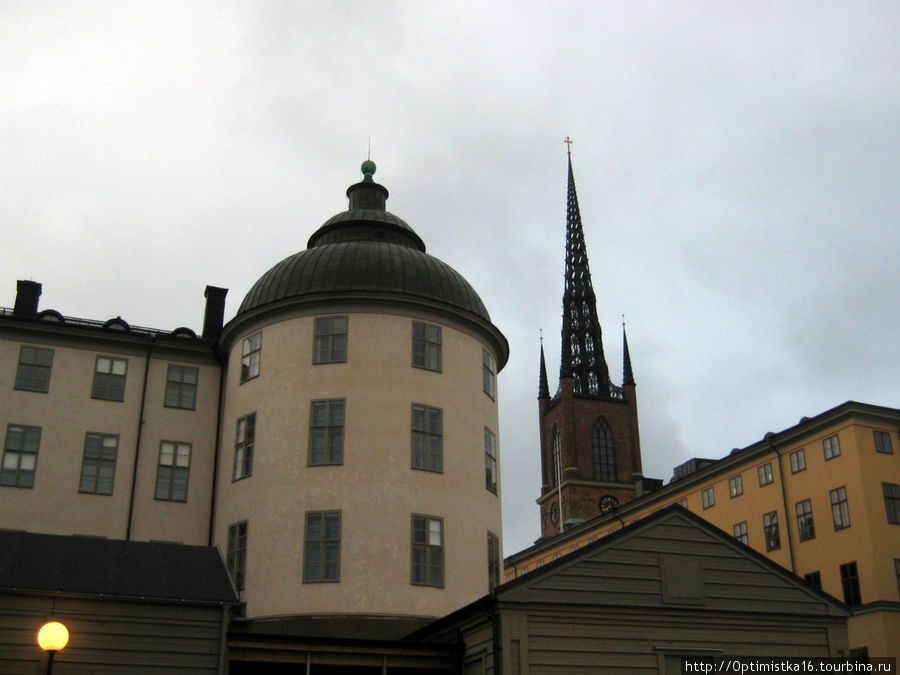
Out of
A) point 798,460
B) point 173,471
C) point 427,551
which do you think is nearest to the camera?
point 427,551

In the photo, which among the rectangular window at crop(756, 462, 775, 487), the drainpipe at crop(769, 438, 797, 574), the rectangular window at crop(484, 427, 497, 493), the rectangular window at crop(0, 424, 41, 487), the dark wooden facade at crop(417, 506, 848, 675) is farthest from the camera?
the rectangular window at crop(756, 462, 775, 487)

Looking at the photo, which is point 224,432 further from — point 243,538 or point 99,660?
point 99,660

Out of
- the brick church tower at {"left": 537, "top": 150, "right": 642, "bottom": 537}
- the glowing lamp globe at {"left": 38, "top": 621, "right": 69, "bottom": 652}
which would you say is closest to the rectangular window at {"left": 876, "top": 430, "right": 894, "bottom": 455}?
the glowing lamp globe at {"left": 38, "top": 621, "right": 69, "bottom": 652}

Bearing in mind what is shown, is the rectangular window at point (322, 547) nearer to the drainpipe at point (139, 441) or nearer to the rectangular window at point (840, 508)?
the drainpipe at point (139, 441)

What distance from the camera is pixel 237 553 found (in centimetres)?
3222

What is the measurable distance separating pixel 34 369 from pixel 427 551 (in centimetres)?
1532

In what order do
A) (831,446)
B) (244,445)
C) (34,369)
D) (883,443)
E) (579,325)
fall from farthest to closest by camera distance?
(579,325) → (831,446) → (883,443) → (34,369) → (244,445)

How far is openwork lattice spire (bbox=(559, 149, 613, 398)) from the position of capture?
11625cm

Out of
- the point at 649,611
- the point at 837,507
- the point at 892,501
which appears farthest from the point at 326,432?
the point at 892,501

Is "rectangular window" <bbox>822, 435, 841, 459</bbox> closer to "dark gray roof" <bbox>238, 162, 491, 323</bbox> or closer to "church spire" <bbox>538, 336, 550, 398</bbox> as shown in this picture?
"dark gray roof" <bbox>238, 162, 491, 323</bbox>

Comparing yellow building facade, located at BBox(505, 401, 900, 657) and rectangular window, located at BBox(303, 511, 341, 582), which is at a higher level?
yellow building facade, located at BBox(505, 401, 900, 657)

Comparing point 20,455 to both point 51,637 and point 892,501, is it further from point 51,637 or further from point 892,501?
point 892,501

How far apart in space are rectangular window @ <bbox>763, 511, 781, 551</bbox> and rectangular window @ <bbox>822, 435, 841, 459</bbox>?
5.20 metres

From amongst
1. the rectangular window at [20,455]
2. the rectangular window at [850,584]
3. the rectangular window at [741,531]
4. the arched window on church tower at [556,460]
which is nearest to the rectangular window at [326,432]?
the rectangular window at [20,455]
